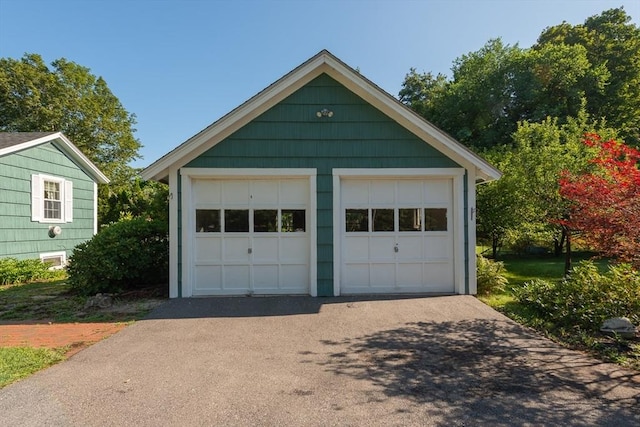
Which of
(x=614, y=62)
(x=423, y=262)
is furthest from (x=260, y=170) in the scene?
(x=614, y=62)

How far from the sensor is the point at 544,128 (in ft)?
36.8

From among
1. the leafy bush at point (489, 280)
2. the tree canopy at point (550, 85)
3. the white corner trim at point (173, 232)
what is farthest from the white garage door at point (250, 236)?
the tree canopy at point (550, 85)

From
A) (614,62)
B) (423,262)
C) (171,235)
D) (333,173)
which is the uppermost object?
(614,62)

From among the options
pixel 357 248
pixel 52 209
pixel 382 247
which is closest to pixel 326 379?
pixel 357 248

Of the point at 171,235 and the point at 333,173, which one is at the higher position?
the point at 333,173

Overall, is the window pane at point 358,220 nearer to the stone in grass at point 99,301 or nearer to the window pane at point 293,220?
the window pane at point 293,220

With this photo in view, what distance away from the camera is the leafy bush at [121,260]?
24.5 feet

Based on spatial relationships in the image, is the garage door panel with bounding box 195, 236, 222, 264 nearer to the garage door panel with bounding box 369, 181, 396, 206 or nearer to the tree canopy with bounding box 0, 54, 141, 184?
the garage door panel with bounding box 369, 181, 396, 206

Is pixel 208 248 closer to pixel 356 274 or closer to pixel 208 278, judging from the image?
pixel 208 278

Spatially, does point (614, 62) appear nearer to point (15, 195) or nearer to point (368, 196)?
point (368, 196)

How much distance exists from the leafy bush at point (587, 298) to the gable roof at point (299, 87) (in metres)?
2.50

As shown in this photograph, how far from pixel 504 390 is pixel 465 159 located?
16.3ft

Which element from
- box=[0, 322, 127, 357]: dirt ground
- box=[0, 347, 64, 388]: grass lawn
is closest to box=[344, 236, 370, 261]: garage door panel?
box=[0, 322, 127, 357]: dirt ground

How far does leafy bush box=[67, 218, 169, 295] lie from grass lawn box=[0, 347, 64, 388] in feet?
9.63
